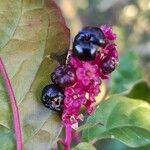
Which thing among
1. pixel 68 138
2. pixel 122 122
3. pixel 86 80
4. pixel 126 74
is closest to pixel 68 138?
pixel 68 138

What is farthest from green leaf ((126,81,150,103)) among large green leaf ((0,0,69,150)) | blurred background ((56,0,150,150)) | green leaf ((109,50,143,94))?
blurred background ((56,0,150,150))

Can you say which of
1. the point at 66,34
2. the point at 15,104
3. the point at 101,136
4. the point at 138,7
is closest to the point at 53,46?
the point at 66,34

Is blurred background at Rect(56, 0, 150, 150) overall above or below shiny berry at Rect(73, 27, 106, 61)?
below

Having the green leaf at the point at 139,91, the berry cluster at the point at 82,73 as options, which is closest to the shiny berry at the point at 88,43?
the berry cluster at the point at 82,73

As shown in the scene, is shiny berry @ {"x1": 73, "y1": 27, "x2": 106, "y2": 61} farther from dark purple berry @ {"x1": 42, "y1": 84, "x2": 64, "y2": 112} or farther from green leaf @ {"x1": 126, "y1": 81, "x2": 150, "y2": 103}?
green leaf @ {"x1": 126, "y1": 81, "x2": 150, "y2": 103}

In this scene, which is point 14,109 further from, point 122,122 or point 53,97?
point 122,122

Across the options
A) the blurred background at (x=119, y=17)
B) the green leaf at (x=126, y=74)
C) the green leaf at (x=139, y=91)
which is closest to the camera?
the green leaf at (x=139, y=91)

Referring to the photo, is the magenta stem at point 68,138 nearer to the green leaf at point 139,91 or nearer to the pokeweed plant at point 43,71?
the pokeweed plant at point 43,71

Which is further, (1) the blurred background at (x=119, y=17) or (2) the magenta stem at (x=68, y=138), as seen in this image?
(1) the blurred background at (x=119, y=17)
